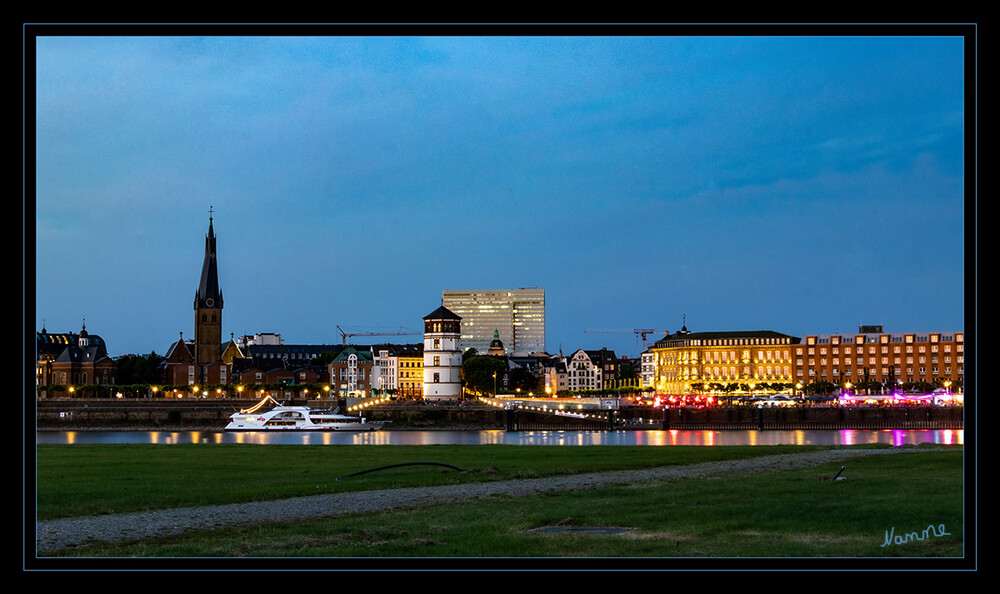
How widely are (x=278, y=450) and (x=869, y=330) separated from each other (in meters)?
149

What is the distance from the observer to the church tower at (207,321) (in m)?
136

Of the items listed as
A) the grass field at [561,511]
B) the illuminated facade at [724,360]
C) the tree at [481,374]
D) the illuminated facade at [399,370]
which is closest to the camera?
the grass field at [561,511]

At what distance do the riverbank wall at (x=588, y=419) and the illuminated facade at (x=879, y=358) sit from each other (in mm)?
72204

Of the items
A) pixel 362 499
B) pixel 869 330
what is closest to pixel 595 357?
pixel 869 330

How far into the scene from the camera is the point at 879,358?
6191 inches

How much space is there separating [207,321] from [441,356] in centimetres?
4309

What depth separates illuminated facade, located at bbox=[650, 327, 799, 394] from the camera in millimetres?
168750
